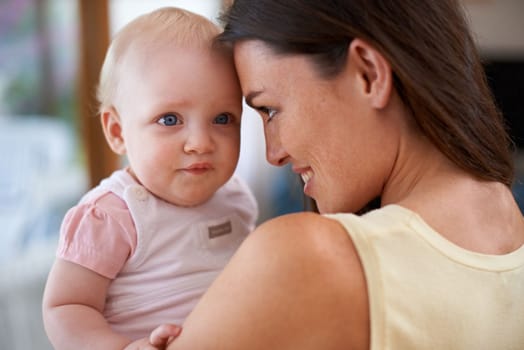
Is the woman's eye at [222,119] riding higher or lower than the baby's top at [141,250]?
higher

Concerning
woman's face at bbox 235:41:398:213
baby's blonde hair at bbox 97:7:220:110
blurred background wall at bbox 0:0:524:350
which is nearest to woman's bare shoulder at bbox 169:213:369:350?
woman's face at bbox 235:41:398:213

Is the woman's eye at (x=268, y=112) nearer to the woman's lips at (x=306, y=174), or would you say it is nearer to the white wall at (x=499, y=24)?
the woman's lips at (x=306, y=174)

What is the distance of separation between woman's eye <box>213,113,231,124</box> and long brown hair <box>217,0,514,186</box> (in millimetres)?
186

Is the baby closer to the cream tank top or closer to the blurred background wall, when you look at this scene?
the cream tank top

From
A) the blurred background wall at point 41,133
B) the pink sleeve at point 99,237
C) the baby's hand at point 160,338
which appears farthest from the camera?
the blurred background wall at point 41,133

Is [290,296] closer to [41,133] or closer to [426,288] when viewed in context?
[426,288]

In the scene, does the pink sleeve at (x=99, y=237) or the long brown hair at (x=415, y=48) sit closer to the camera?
the long brown hair at (x=415, y=48)

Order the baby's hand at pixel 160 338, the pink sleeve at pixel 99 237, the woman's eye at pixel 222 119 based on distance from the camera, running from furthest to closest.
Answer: the woman's eye at pixel 222 119, the pink sleeve at pixel 99 237, the baby's hand at pixel 160 338

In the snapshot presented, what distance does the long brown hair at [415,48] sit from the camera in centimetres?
111

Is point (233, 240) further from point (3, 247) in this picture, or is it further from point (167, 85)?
point (3, 247)

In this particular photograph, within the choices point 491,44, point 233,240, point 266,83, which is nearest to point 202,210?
point 233,240

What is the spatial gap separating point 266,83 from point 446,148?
0.31m

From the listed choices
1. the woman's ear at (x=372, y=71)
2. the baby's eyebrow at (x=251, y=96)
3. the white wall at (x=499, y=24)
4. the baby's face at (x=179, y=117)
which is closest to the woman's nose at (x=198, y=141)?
the baby's face at (x=179, y=117)

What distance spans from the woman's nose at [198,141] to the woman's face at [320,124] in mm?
104
